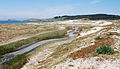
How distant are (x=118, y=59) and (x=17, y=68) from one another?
19.6 metres

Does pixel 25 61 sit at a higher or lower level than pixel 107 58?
lower

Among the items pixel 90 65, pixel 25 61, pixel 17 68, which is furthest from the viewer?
pixel 25 61

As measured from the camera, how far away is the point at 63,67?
50.2 feet

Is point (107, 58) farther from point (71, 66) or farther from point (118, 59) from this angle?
point (71, 66)

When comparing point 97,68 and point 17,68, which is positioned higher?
point 97,68

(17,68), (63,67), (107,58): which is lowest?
(17,68)

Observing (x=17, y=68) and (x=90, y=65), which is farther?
(x=17, y=68)

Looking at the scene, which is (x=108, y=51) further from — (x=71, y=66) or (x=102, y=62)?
(x=71, y=66)

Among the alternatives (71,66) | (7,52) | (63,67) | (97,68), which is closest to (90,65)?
(97,68)

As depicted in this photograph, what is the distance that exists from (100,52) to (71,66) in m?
6.58

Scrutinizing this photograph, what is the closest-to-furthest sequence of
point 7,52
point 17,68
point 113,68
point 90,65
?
1. point 113,68
2. point 90,65
3. point 17,68
4. point 7,52

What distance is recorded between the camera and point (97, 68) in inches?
522

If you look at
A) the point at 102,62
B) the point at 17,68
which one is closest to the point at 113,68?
the point at 102,62

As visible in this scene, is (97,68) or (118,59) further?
(118,59)
